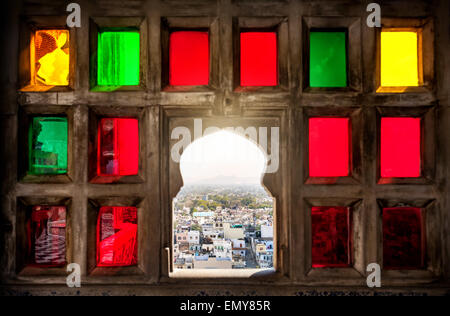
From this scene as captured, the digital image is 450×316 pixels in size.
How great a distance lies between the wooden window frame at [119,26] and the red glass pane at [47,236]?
1.03 m

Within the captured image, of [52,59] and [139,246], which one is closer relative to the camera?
[139,246]

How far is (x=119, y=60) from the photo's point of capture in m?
2.03

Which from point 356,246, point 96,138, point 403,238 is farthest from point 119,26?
point 403,238

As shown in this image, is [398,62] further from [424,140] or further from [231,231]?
[231,231]

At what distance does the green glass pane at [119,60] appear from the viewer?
6.63 feet

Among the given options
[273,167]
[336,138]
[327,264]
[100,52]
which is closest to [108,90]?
[100,52]

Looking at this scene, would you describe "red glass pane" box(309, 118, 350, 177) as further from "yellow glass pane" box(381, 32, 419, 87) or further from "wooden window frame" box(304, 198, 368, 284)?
"yellow glass pane" box(381, 32, 419, 87)

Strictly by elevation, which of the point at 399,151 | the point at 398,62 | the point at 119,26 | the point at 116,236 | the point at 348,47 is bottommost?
the point at 116,236

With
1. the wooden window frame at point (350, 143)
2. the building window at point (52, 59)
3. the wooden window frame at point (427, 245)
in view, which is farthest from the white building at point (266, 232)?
the building window at point (52, 59)

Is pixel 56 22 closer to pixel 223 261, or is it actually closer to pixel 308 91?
pixel 308 91

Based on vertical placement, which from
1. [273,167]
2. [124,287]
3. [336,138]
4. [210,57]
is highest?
[210,57]

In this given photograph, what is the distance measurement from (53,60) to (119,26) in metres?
0.60

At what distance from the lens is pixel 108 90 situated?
1965 mm

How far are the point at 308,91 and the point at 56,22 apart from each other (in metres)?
2.07
